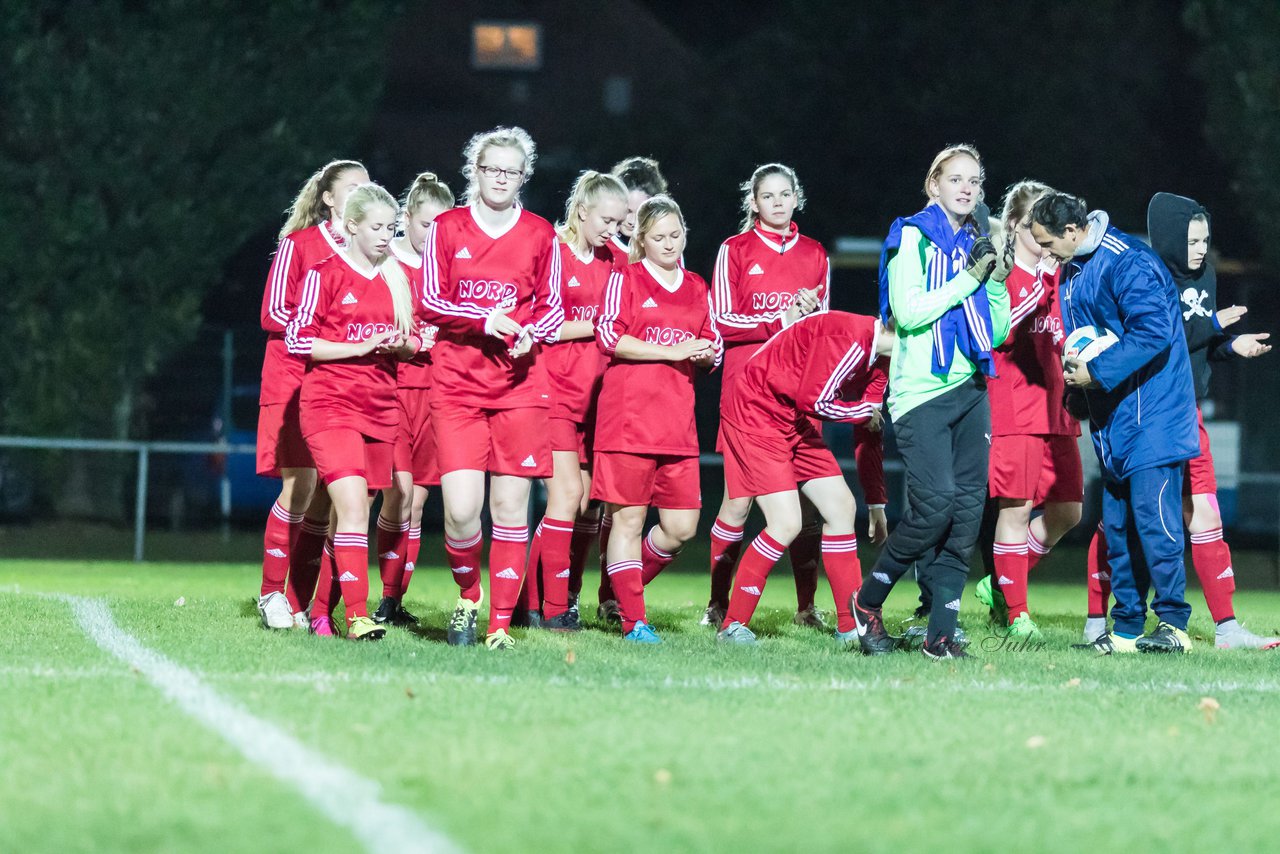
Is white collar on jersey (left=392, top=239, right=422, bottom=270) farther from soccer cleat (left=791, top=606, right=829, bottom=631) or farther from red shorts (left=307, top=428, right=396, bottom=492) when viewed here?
soccer cleat (left=791, top=606, right=829, bottom=631)

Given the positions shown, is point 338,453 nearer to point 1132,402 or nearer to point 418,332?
point 418,332

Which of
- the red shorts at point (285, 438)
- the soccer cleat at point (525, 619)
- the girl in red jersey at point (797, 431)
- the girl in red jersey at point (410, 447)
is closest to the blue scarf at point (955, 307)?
the girl in red jersey at point (797, 431)

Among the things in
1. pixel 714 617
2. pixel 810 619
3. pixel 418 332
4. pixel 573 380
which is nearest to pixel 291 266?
pixel 418 332

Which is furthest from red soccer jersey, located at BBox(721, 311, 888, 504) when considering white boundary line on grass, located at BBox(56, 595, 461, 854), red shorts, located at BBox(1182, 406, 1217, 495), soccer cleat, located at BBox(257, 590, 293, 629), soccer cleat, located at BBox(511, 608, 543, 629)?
white boundary line on grass, located at BBox(56, 595, 461, 854)

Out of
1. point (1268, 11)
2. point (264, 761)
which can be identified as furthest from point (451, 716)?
point (1268, 11)

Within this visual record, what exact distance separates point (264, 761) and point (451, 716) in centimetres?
88

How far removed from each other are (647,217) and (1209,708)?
3482mm

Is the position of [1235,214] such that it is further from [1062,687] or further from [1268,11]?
[1062,687]

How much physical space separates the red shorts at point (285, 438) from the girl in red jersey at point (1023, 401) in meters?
3.24

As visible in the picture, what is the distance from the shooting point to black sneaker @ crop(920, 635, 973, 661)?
7.59 metres

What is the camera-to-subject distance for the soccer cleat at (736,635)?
26.9ft

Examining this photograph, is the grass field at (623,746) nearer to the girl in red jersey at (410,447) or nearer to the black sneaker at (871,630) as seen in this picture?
the black sneaker at (871,630)

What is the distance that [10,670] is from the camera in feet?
22.0

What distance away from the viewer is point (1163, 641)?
7973 mm
